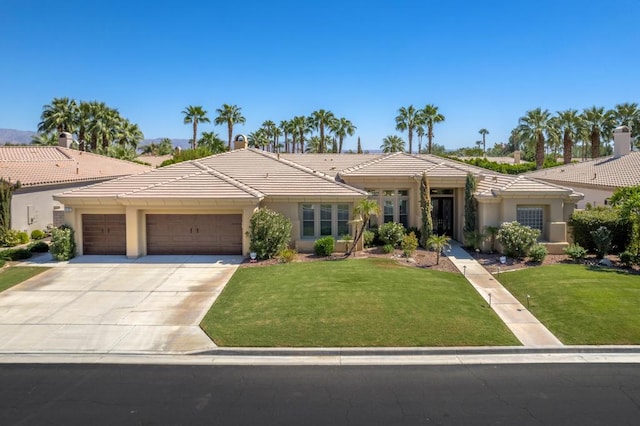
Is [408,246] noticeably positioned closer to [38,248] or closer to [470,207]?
[470,207]

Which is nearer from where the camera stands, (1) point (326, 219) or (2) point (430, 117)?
(1) point (326, 219)

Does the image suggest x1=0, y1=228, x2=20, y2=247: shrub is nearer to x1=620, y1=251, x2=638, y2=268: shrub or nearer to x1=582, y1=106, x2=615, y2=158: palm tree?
x1=620, y1=251, x2=638, y2=268: shrub

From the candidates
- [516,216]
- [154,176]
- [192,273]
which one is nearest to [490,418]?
[192,273]

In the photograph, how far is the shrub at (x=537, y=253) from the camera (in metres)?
18.7

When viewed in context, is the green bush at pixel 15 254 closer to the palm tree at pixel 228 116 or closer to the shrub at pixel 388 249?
the shrub at pixel 388 249

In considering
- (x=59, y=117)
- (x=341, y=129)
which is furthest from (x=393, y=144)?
(x=59, y=117)

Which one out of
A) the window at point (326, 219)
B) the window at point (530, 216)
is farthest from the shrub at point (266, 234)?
the window at point (530, 216)

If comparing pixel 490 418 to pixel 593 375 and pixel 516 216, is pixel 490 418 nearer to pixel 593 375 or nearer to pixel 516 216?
pixel 593 375

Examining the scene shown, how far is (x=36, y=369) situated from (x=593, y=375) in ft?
36.7

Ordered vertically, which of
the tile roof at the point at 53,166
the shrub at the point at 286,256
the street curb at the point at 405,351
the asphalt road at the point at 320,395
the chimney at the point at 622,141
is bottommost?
the asphalt road at the point at 320,395

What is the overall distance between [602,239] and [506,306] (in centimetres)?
724

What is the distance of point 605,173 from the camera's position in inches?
1220

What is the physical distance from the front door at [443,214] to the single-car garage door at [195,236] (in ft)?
33.0

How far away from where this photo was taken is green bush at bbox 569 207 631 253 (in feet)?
63.3
